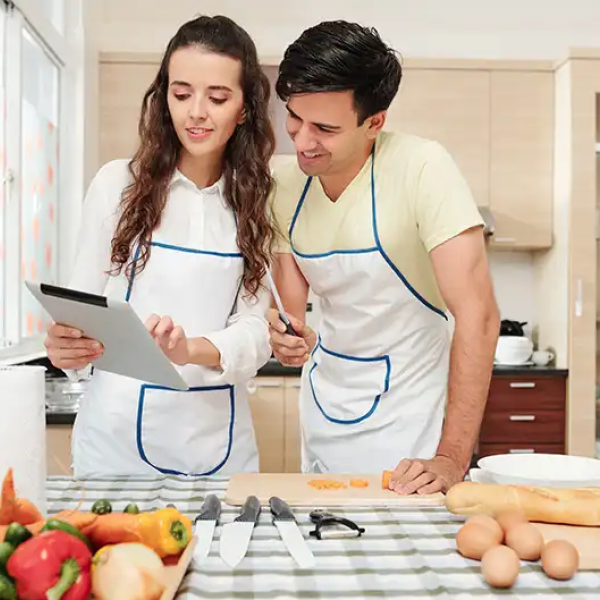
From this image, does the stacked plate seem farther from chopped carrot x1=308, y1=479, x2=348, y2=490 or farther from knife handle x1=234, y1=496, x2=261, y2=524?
knife handle x1=234, y1=496, x2=261, y2=524

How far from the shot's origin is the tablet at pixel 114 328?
105 centimetres

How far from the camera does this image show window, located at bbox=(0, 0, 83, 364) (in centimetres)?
283

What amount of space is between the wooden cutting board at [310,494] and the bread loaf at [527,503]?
128 millimetres

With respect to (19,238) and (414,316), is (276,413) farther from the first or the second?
(414,316)

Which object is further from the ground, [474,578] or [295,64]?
[295,64]

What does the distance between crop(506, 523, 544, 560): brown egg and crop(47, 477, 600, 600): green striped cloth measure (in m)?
0.01

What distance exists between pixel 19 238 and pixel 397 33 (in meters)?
2.14

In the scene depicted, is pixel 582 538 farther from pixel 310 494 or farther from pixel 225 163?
pixel 225 163

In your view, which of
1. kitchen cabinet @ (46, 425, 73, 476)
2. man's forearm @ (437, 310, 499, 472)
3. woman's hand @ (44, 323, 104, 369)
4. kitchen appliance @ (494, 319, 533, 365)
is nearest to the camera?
woman's hand @ (44, 323, 104, 369)

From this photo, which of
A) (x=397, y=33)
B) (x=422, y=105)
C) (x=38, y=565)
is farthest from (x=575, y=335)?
(x=38, y=565)

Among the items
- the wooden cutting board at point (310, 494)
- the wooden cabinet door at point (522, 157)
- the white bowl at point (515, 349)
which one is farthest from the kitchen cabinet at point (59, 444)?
the wooden cabinet door at point (522, 157)

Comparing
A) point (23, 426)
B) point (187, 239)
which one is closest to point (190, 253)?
point (187, 239)

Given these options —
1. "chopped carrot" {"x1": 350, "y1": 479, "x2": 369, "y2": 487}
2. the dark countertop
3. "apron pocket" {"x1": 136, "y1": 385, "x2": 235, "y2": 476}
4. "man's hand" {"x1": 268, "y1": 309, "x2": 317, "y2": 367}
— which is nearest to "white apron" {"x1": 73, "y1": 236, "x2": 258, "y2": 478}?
"apron pocket" {"x1": 136, "y1": 385, "x2": 235, "y2": 476}

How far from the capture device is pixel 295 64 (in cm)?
151
